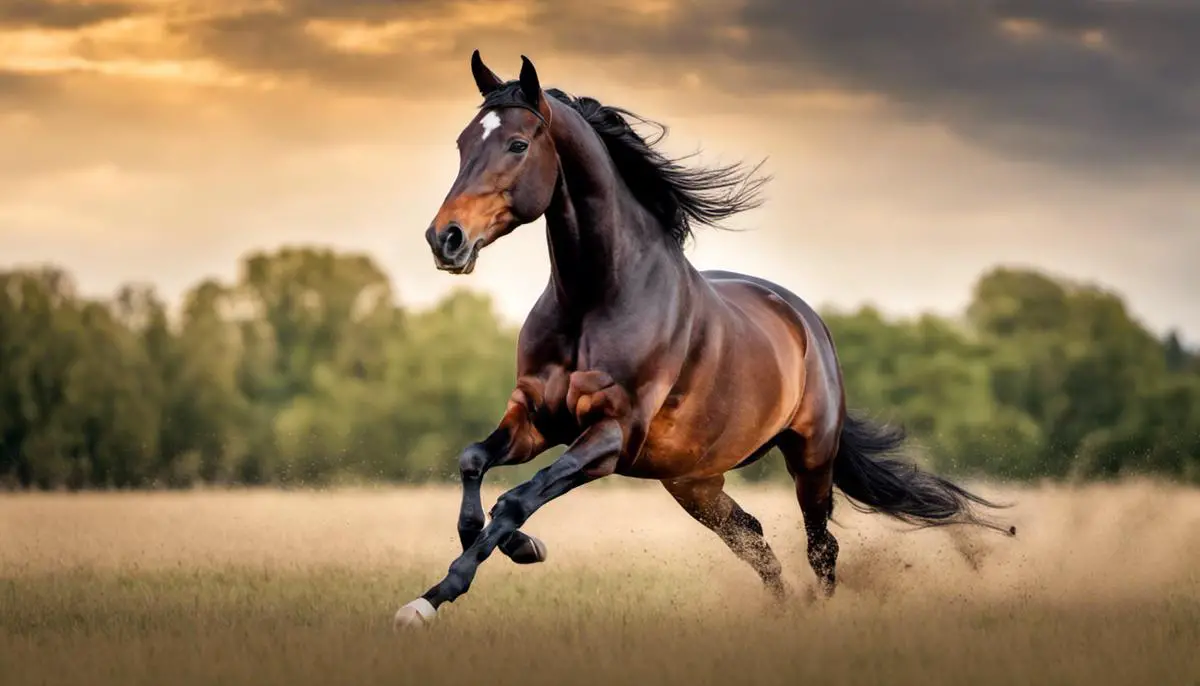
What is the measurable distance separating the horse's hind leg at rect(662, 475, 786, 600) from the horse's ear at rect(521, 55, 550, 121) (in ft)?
10.00

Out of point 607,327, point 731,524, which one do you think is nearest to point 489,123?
point 607,327

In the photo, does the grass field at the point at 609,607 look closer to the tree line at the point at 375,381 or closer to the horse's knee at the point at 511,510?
the horse's knee at the point at 511,510

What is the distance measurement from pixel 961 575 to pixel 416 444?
45.6 m

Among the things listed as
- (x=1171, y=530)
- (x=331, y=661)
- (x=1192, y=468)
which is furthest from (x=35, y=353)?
(x=331, y=661)

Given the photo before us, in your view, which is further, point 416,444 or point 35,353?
point 416,444

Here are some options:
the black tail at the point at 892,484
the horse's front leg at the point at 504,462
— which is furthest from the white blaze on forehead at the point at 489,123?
the black tail at the point at 892,484

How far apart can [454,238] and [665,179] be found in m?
1.97

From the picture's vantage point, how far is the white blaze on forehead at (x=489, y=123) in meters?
7.76

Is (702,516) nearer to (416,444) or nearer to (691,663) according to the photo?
(691,663)

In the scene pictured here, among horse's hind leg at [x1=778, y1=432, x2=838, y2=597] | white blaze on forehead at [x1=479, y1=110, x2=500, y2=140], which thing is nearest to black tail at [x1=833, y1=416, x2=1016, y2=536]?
horse's hind leg at [x1=778, y1=432, x2=838, y2=597]

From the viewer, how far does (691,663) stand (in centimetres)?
711

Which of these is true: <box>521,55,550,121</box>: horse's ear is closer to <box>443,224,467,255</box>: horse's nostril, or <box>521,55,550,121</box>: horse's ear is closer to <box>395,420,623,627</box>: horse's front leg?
<box>443,224,467,255</box>: horse's nostril

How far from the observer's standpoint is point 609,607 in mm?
9797

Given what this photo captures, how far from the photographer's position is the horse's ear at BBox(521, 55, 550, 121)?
7.82 m
